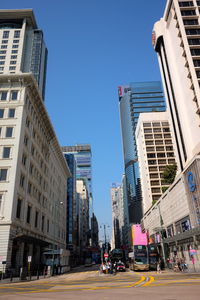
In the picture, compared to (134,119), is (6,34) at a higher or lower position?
higher

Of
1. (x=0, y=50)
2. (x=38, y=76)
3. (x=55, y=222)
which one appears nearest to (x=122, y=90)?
(x=38, y=76)

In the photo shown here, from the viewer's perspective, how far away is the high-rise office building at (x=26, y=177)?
36469 mm

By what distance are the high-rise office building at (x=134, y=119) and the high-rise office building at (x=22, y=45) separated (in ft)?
173

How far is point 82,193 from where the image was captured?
152 meters

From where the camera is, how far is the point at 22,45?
109m

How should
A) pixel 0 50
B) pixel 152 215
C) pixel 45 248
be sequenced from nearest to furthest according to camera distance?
pixel 45 248 < pixel 152 215 < pixel 0 50

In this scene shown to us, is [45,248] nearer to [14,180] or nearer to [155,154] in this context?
[14,180]

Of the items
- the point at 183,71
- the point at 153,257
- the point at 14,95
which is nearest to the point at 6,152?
the point at 14,95

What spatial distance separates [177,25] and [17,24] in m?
90.5

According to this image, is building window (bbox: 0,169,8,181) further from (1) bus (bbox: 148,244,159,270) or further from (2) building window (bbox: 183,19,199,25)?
(2) building window (bbox: 183,19,199,25)

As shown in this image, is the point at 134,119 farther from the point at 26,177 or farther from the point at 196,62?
the point at 26,177

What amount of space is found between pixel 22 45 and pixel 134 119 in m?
71.3

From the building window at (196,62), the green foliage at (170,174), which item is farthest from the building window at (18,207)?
the building window at (196,62)

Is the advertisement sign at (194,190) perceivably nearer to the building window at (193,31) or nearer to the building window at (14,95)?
the building window at (14,95)
